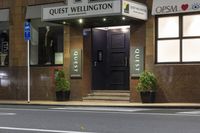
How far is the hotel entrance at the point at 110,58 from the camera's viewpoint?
1021 inches

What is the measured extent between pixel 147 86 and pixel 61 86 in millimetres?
4798

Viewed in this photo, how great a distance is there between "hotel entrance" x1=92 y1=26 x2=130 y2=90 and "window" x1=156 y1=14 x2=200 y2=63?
2.87 m

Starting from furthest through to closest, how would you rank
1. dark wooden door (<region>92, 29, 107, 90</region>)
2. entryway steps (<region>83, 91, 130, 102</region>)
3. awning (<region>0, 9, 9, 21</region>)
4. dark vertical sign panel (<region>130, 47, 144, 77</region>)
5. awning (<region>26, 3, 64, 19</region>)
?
awning (<region>0, 9, 9, 21</region>) → awning (<region>26, 3, 64, 19</region>) → dark wooden door (<region>92, 29, 107, 90</region>) → entryway steps (<region>83, 91, 130, 102</region>) → dark vertical sign panel (<region>130, 47, 144, 77</region>)

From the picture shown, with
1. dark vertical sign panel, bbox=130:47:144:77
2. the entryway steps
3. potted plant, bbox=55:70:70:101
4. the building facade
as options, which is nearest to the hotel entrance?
the building facade

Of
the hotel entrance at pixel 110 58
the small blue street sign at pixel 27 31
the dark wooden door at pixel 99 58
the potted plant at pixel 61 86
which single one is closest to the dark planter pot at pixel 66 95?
the potted plant at pixel 61 86

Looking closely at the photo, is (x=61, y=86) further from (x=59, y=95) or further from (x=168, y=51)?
(x=168, y=51)

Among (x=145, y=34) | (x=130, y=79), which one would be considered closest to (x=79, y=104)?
(x=130, y=79)

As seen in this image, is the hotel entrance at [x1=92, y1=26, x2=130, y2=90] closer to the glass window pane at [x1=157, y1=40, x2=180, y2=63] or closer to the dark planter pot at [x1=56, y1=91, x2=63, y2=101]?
the dark planter pot at [x1=56, y1=91, x2=63, y2=101]

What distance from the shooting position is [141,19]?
23094mm

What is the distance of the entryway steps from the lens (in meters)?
24.2

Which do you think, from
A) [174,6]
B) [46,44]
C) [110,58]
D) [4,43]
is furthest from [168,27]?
[4,43]

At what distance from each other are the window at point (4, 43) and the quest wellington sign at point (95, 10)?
4.64 m

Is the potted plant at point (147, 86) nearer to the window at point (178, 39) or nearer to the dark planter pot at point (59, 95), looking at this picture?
the window at point (178, 39)

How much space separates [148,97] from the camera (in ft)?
74.1
